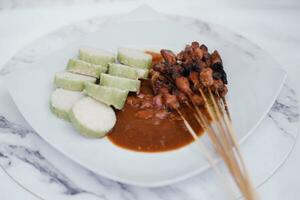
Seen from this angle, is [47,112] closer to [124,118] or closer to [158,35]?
[124,118]

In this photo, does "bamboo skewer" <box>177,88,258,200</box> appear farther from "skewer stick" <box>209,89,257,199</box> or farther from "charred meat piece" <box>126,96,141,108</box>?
"charred meat piece" <box>126,96,141,108</box>

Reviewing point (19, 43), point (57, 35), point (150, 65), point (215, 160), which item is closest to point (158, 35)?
point (150, 65)

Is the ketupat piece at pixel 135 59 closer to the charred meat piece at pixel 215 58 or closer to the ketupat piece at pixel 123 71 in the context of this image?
the ketupat piece at pixel 123 71

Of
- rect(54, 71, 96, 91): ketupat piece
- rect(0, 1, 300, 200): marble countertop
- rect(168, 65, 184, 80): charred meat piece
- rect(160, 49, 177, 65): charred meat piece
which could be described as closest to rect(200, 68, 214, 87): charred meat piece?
rect(168, 65, 184, 80): charred meat piece

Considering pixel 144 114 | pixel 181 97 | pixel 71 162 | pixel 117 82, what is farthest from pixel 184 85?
pixel 71 162

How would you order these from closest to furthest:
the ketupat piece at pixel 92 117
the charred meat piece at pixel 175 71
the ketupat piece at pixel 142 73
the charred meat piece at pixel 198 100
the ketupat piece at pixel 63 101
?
1. the ketupat piece at pixel 92 117
2. the ketupat piece at pixel 63 101
3. the charred meat piece at pixel 198 100
4. the charred meat piece at pixel 175 71
5. the ketupat piece at pixel 142 73

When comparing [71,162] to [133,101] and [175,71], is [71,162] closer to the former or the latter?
[133,101]

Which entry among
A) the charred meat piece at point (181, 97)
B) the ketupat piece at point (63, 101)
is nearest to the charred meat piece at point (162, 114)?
the charred meat piece at point (181, 97)
